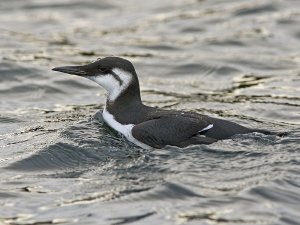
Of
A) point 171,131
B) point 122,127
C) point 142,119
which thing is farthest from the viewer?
point 122,127

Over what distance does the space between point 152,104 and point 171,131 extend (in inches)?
135

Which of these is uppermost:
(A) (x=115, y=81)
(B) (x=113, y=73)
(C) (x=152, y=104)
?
(B) (x=113, y=73)

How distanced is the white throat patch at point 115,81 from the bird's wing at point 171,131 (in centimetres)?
103

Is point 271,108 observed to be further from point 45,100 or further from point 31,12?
point 31,12

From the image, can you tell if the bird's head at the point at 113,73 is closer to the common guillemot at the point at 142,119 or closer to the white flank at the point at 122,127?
the common guillemot at the point at 142,119

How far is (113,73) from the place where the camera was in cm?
1069

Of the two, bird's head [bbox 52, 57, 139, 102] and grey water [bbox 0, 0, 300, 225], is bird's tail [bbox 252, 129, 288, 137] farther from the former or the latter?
bird's head [bbox 52, 57, 139, 102]

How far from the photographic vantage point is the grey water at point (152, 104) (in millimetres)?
8391

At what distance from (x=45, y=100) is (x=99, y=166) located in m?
4.17

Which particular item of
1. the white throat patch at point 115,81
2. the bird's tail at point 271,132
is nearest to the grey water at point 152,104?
the bird's tail at point 271,132

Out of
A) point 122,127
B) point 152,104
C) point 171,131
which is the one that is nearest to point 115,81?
point 122,127

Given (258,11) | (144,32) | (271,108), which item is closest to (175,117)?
(271,108)

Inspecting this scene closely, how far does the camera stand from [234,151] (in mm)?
9453

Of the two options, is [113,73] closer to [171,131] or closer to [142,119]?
[142,119]
